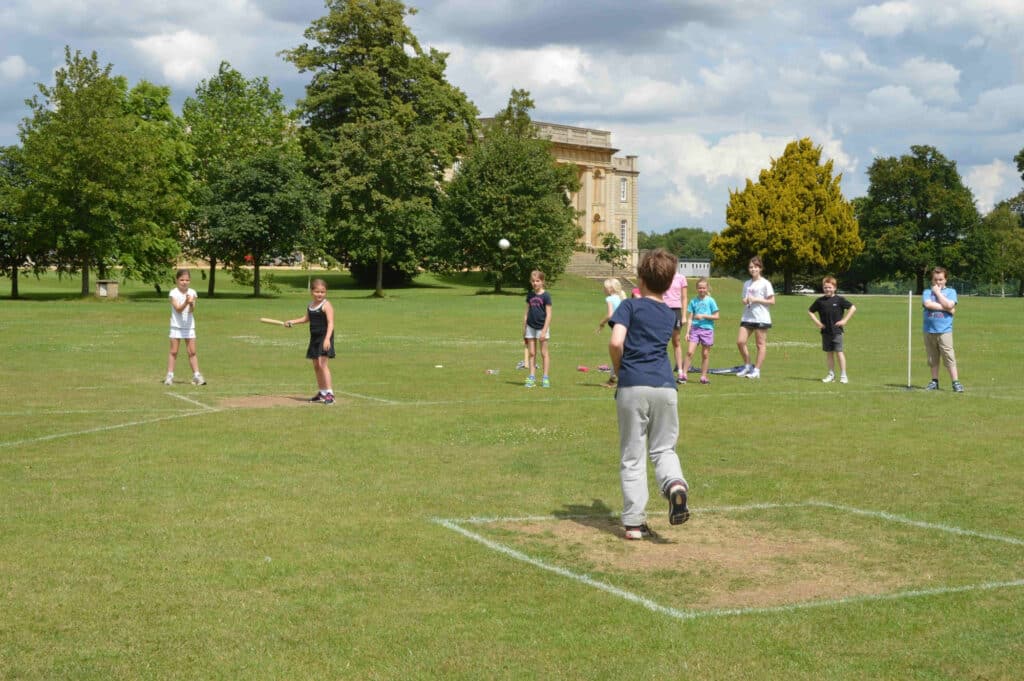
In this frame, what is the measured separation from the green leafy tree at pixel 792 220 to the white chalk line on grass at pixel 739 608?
3095 inches

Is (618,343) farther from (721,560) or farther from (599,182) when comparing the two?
(599,182)

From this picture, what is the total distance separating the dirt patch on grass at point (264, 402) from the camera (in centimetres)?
1769

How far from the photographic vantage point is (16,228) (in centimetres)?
5750

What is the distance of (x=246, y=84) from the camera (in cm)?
7900

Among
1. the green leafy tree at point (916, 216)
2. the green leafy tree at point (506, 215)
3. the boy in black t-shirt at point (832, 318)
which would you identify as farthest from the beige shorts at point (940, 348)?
the green leafy tree at point (916, 216)

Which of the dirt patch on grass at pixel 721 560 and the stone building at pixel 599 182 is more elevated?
the stone building at pixel 599 182

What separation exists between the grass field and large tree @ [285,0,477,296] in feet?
156

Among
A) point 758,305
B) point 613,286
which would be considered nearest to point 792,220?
point 758,305

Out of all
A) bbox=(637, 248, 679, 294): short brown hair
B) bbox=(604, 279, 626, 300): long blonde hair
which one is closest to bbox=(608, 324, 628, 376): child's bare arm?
bbox=(637, 248, 679, 294): short brown hair

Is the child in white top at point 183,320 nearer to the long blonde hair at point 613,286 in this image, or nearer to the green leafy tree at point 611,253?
the long blonde hair at point 613,286

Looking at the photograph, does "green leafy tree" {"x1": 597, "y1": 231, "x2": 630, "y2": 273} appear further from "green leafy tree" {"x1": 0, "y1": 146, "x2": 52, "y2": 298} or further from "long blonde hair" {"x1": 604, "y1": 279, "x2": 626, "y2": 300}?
"long blonde hair" {"x1": 604, "y1": 279, "x2": 626, "y2": 300}

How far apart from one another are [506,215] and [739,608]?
6608 centimetres

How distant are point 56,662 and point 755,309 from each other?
18401mm

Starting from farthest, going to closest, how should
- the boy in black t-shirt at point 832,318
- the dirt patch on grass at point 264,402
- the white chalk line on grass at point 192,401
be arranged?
the boy in black t-shirt at point 832,318
the dirt patch on grass at point 264,402
the white chalk line on grass at point 192,401
